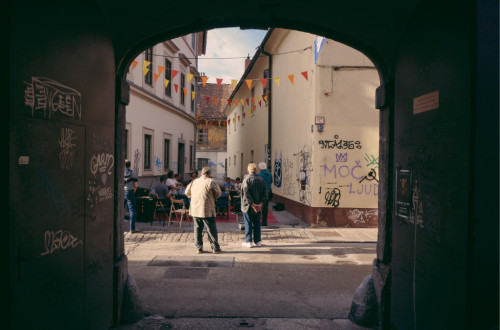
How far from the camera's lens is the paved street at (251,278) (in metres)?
4.81

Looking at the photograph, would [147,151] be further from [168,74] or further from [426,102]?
[426,102]

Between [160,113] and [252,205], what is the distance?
446 inches

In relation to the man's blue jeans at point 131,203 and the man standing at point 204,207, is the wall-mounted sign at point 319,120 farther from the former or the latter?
the man's blue jeans at point 131,203

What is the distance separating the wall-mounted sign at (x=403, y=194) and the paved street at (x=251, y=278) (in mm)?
1596

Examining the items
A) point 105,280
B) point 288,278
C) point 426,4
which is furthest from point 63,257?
point 288,278

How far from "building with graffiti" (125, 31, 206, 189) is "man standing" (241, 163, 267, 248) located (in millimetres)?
5642

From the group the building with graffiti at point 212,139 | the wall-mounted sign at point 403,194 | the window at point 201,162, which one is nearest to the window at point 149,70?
the wall-mounted sign at point 403,194

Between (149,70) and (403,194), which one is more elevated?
(149,70)

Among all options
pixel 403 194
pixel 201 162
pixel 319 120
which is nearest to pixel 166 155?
pixel 319 120

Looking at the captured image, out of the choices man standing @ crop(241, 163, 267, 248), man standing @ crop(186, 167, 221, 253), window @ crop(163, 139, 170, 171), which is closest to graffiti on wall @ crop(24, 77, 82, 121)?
man standing @ crop(186, 167, 221, 253)

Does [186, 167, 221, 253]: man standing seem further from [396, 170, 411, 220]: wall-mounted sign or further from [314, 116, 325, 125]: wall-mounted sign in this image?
[396, 170, 411, 220]: wall-mounted sign

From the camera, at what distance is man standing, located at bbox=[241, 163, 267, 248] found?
8547 millimetres

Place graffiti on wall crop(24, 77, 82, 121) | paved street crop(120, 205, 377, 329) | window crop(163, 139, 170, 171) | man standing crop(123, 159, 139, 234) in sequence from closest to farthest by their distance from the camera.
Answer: graffiti on wall crop(24, 77, 82, 121), paved street crop(120, 205, 377, 329), man standing crop(123, 159, 139, 234), window crop(163, 139, 170, 171)

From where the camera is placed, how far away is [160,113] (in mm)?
18516
